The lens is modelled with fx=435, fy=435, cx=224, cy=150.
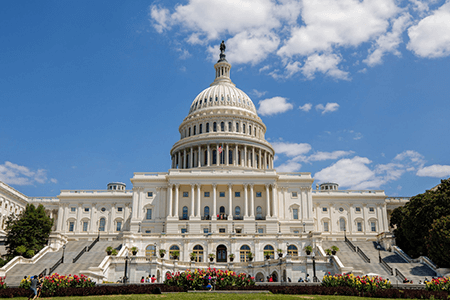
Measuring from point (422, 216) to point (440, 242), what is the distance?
425 inches

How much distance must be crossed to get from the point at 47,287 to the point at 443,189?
53317mm

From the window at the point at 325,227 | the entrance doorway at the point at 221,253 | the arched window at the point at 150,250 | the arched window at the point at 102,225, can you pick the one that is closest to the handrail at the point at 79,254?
the arched window at the point at 150,250

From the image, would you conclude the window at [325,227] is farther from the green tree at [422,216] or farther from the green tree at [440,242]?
the green tree at [440,242]

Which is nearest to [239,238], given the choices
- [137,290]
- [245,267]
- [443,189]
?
[245,267]

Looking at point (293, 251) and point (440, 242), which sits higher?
point (440, 242)

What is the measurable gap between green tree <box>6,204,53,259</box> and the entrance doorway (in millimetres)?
27109

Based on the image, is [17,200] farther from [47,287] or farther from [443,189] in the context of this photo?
[443,189]

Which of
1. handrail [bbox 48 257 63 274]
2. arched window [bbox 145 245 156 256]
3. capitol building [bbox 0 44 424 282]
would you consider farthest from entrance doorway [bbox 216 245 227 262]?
handrail [bbox 48 257 63 274]

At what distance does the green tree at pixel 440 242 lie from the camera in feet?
167

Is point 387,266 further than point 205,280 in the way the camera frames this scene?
Yes

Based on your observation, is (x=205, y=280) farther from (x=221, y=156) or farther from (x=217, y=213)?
(x=221, y=156)

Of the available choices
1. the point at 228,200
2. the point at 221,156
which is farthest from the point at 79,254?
the point at 221,156

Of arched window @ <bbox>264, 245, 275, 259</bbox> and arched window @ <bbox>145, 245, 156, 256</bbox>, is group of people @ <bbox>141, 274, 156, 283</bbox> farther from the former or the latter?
arched window @ <bbox>264, 245, 275, 259</bbox>

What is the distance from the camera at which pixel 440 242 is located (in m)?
51.6
